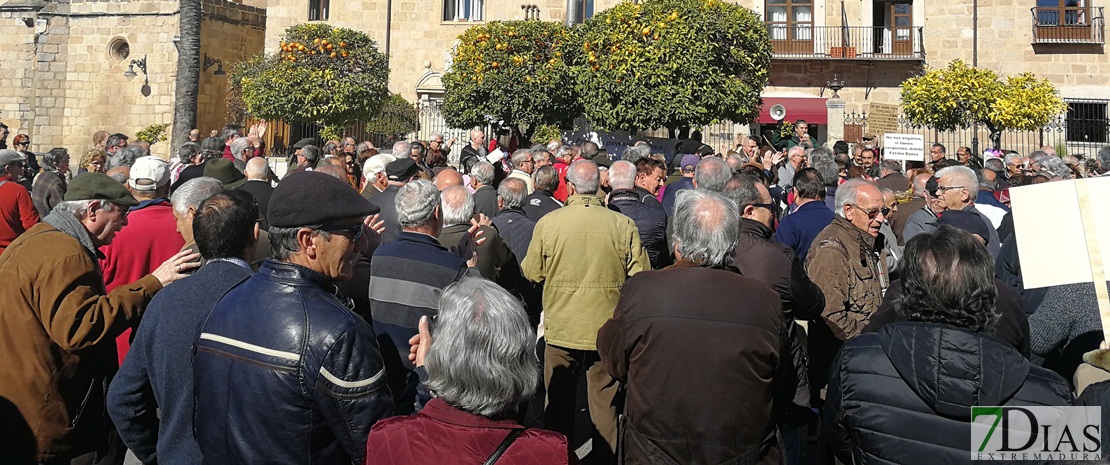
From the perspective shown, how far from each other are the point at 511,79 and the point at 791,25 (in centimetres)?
997

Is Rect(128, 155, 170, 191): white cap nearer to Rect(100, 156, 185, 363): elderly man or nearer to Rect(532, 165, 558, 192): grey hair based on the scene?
Rect(100, 156, 185, 363): elderly man

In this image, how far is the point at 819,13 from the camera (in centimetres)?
2422

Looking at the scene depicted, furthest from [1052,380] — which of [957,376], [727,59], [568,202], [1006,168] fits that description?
[727,59]

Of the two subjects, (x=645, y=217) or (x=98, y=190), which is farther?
(x=645, y=217)

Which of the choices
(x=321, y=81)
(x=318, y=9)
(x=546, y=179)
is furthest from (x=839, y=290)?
(x=318, y=9)

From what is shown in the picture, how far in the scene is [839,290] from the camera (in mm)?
4633

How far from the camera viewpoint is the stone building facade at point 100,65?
84.0ft

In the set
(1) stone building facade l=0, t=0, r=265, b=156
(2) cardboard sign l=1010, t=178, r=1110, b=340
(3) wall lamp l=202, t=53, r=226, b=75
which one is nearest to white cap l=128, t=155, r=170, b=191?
(2) cardboard sign l=1010, t=178, r=1110, b=340

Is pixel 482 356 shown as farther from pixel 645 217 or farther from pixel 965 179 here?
pixel 965 179

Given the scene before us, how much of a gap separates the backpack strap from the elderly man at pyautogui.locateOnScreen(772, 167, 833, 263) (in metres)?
3.81

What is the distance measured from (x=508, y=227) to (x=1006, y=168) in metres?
7.65

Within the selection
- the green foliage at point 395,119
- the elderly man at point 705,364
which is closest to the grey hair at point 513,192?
the elderly man at point 705,364

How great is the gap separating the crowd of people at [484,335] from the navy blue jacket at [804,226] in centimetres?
49

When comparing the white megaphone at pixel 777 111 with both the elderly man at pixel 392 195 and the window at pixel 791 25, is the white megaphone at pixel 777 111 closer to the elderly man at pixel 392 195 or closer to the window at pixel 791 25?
the window at pixel 791 25
